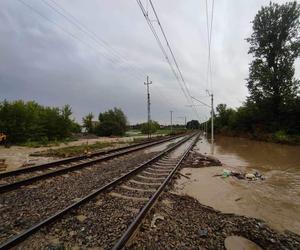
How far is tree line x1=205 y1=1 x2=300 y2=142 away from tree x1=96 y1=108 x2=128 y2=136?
50.4 m

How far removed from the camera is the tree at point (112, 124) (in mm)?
81312

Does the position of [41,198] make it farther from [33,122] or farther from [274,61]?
[274,61]

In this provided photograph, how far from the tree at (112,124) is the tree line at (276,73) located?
50443 mm

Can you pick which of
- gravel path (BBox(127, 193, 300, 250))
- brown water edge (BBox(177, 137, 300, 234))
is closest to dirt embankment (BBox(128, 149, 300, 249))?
gravel path (BBox(127, 193, 300, 250))

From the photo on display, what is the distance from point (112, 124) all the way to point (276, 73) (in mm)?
56197

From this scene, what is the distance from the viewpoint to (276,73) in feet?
118

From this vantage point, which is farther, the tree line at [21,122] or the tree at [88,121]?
the tree at [88,121]

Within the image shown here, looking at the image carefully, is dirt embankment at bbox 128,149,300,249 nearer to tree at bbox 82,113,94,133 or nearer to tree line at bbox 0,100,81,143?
tree line at bbox 0,100,81,143

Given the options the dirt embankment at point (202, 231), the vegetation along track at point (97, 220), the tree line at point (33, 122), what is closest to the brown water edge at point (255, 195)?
the dirt embankment at point (202, 231)

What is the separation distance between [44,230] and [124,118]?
8347 cm

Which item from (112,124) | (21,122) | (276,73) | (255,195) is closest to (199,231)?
(255,195)

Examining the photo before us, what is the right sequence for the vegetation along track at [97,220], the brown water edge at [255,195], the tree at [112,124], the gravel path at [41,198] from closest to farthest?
the vegetation along track at [97,220], the gravel path at [41,198], the brown water edge at [255,195], the tree at [112,124]

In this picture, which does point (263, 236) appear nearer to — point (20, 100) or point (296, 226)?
point (296, 226)

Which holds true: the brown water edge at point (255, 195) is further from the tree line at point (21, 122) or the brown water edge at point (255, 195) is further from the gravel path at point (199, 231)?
the tree line at point (21, 122)
